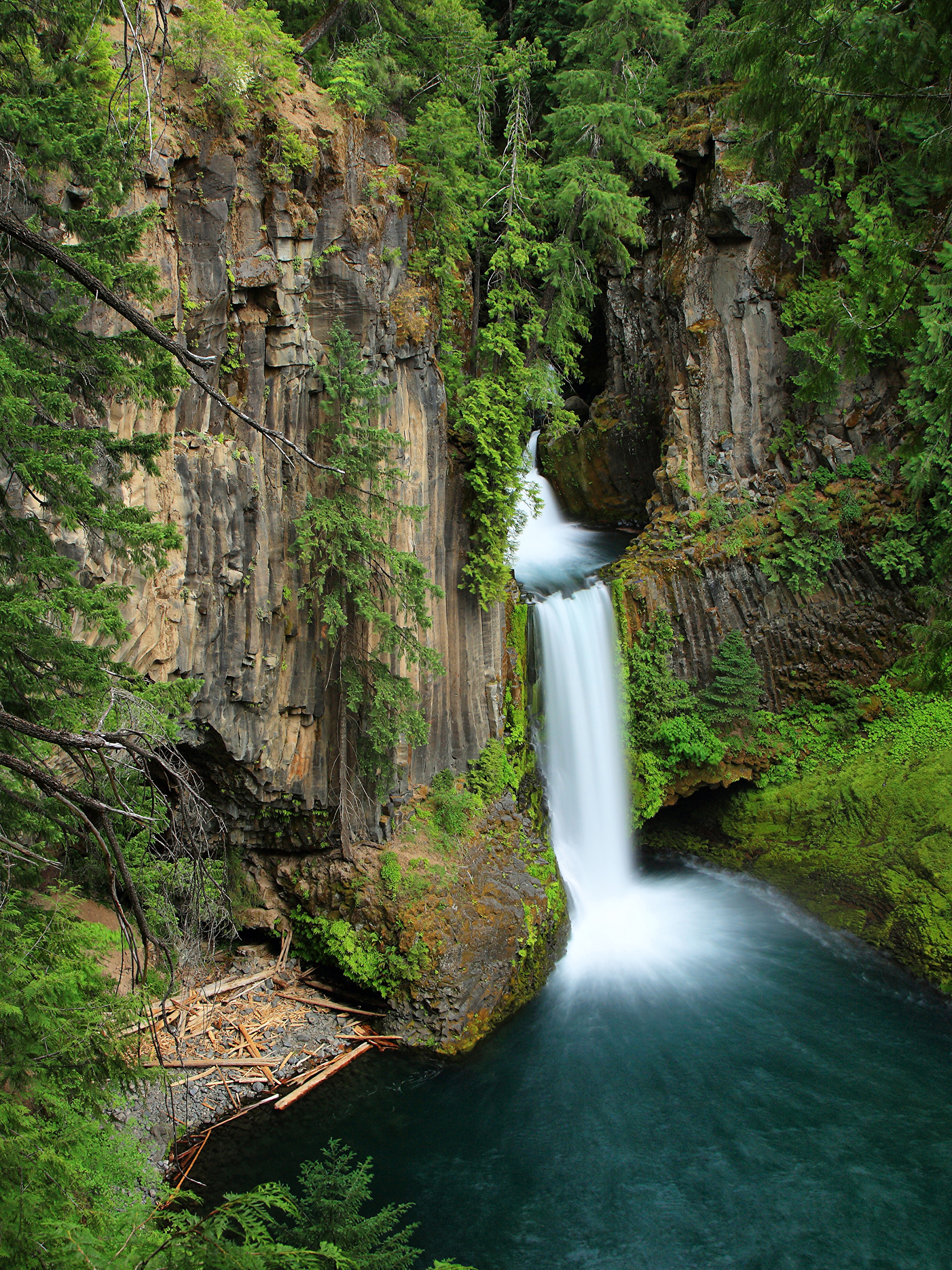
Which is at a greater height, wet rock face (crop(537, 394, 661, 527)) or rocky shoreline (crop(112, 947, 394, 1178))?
wet rock face (crop(537, 394, 661, 527))

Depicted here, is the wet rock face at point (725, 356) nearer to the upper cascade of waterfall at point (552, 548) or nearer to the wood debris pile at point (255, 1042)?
the upper cascade of waterfall at point (552, 548)

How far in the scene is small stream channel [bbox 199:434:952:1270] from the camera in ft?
23.5

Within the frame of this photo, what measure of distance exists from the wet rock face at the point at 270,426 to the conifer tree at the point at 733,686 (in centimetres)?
579

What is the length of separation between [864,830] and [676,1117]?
21.9 ft

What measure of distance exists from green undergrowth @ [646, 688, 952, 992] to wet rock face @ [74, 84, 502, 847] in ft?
21.6

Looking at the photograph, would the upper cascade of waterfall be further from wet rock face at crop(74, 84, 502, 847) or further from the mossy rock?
the mossy rock

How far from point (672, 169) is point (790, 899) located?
1430 centimetres

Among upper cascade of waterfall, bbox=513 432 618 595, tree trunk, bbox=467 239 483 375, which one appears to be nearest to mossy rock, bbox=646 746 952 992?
upper cascade of waterfall, bbox=513 432 618 595

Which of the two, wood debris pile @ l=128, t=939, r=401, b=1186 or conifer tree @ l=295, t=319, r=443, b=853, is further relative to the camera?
conifer tree @ l=295, t=319, r=443, b=853

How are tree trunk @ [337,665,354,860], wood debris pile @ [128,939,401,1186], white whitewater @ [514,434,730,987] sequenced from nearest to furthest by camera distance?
wood debris pile @ [128,939,401,1186] → tree trunk @ [337,665,354,860] → white whitewater @ [514,434,730,987]

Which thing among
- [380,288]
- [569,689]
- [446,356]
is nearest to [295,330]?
[380,288]

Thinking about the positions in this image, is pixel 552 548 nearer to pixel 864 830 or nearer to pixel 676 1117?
pixel 864 830

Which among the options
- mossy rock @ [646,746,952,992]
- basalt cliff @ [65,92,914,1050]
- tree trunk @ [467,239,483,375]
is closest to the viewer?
basalt cliff @ [65,92,914,1050]

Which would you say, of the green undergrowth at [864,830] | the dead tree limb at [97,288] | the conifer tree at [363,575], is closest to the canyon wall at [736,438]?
the green undergrowth at [864,830]
